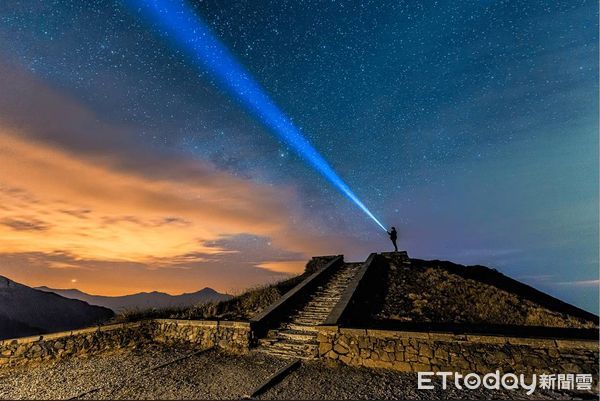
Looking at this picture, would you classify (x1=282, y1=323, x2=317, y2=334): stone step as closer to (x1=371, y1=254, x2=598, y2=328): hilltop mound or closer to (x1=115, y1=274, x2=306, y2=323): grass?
(x1=115, y1=274, x2=306, y2=323): grass

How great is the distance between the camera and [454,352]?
6.25 m

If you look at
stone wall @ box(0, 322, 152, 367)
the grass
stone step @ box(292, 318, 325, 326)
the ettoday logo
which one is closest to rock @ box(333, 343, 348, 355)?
the ettoday logo

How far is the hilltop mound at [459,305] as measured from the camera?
8875 mm

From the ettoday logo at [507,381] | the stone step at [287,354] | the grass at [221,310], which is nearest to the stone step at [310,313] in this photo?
the grass at [221,310]

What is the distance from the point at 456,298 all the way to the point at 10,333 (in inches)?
1646

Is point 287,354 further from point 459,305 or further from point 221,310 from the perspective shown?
point 459,305

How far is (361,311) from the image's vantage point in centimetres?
1002

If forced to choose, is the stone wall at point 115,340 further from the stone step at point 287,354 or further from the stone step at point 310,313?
the stone step at point 310,313

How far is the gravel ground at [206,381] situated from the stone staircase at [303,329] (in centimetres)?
46

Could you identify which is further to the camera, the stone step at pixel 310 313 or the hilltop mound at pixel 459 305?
the stone step at pixel 310 313

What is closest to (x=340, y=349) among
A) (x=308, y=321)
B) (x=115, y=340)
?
(x=308, y=321)

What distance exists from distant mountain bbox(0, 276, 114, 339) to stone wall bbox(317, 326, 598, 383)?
3284 centimetres

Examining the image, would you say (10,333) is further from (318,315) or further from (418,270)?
(418,270)

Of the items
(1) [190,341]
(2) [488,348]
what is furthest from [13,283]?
(2) [488,348]
